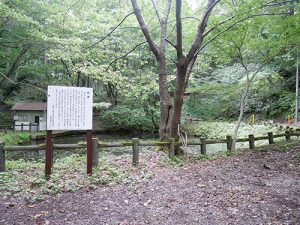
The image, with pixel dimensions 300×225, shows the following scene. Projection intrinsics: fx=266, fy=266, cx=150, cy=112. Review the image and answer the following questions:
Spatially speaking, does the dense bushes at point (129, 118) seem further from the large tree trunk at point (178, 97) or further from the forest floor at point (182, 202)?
Answer: the forest floor at point (182, 202)

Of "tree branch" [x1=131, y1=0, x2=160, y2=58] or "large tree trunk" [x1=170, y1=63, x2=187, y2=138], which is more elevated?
"tree branch" [x1=131, y1=0, x2=160, y2=58]

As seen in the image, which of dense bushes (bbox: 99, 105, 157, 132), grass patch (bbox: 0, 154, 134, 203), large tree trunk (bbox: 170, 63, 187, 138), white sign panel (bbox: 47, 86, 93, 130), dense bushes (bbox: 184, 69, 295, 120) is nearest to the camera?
grass patch (bbox: 0, 154, 134, 203)

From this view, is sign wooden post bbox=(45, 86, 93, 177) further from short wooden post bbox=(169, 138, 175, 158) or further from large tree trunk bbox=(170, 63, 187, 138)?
large tree trunk bbox=(170, 63, 187, 138)

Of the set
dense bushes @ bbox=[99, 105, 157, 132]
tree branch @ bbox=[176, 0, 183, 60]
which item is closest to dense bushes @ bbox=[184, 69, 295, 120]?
dense bushes @ bbox=[99, 105, 157, 132]

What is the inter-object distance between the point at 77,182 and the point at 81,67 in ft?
23.5

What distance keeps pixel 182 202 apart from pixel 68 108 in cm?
305

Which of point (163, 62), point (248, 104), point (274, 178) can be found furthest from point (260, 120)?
point (274, 178)

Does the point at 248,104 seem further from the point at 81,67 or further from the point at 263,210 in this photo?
the point at 263,210

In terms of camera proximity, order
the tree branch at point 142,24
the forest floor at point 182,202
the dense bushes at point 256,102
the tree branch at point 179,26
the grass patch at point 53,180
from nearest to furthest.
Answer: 1. the forest floor at point 182,202
2. the grass patch at point 53,180
3. the tree branch at point 179,26
4. the tree branch at point 142,24
5. the dense bushes at point 256,102

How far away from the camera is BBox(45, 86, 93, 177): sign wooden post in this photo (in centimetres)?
556

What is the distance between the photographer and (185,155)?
8195 millimetres

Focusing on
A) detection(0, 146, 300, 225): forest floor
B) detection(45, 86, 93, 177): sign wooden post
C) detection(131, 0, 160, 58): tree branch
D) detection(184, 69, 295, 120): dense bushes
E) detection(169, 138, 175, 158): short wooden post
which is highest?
detection(131, 0, 160, 58): tree branch

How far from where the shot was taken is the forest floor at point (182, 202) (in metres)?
3.92

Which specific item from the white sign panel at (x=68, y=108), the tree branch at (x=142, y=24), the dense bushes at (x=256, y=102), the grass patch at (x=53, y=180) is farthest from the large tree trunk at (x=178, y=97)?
the dense bushes at (x=256, y=102)
